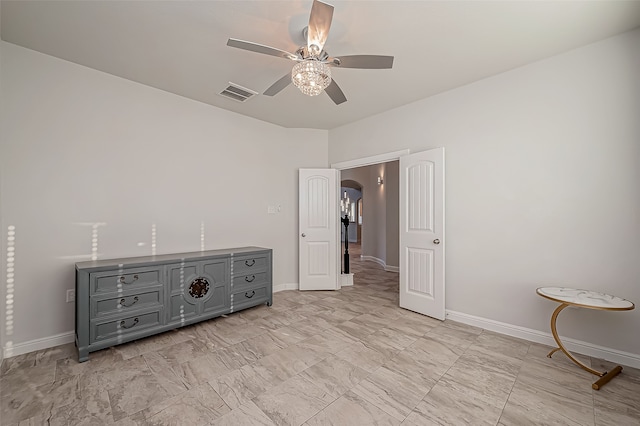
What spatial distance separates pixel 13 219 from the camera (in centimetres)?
245

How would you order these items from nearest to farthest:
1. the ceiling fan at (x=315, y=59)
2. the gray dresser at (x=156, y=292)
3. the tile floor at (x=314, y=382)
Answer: the tile floor at (x=314, y=382)
the ceiling fan at (x=315, y=59)
the gray dresser at (x=156, y=292)

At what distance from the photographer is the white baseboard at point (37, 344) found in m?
2.39

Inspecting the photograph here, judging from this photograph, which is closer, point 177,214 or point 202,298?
point 202,298

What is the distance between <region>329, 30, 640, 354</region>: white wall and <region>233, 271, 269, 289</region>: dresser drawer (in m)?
2.41

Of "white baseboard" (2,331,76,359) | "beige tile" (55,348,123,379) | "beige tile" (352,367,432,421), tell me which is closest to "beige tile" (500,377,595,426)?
"beige tile" (352,367,432,421)

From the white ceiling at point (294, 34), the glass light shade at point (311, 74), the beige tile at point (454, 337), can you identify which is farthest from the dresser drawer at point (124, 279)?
the beige tile at point (454, 337)

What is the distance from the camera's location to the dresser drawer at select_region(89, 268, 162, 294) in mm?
2441

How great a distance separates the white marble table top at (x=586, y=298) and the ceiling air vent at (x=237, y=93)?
147 inches

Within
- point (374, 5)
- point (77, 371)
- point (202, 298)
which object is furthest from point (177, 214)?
point (374, 5)

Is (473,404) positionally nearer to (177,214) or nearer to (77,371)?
(77,371)

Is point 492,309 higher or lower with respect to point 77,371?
higher

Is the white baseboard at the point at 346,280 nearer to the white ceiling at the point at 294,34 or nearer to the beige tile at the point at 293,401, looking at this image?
the beige tile at the point at 293,401

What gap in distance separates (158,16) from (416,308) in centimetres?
404

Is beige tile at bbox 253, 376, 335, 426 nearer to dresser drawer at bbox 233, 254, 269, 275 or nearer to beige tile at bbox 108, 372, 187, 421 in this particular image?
beige tile at bbox 108, 372, 187, 421
